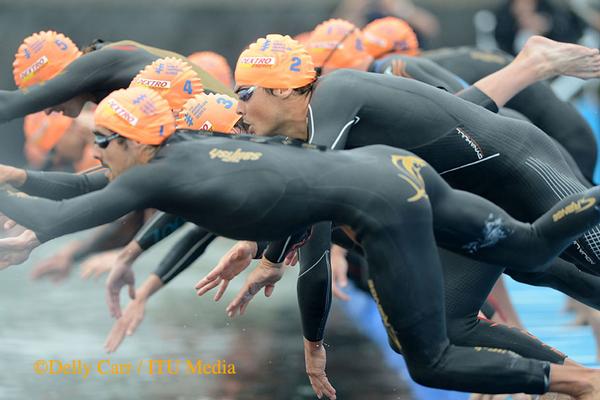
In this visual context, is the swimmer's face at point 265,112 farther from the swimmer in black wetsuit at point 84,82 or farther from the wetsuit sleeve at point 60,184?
the swimmer in black wetsuit at point 84,82

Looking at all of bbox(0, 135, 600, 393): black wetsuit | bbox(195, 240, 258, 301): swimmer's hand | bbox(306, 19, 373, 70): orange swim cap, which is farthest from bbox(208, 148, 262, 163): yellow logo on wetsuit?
bbox(306, 19, 373, 70): orange swim cap

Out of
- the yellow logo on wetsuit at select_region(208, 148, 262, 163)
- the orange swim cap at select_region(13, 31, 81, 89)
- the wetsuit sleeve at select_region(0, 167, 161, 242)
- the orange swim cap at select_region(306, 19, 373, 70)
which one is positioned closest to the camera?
the wetsuit sleeve at select_region(0, 167, 161, 242)

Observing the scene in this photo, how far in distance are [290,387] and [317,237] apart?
161 cm

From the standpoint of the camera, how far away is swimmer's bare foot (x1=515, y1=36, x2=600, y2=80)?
654 centimetres

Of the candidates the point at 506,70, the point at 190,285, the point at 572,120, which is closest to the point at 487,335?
the point at 506,70

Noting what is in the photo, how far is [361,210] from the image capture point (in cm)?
524

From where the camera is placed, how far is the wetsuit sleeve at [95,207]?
496 centimetres

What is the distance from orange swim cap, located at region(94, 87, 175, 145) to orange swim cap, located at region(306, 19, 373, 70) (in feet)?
10.4

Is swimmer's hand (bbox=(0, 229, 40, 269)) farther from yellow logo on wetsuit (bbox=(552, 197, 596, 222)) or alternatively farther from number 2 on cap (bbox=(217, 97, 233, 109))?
yellow logo on wetsuit (bbox=(552, 197, 596, 222))

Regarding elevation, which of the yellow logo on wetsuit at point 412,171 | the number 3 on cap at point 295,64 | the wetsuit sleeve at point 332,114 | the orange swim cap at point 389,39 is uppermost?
the number 3 on cap at point 295,64

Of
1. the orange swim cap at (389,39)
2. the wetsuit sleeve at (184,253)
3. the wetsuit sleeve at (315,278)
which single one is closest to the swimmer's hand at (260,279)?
the wetsuit sleeve at (315,278)

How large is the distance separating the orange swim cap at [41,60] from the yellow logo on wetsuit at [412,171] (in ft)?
9.36

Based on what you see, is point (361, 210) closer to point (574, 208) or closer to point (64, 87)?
point (574, 208)

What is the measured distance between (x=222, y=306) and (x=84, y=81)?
3.64 metres
